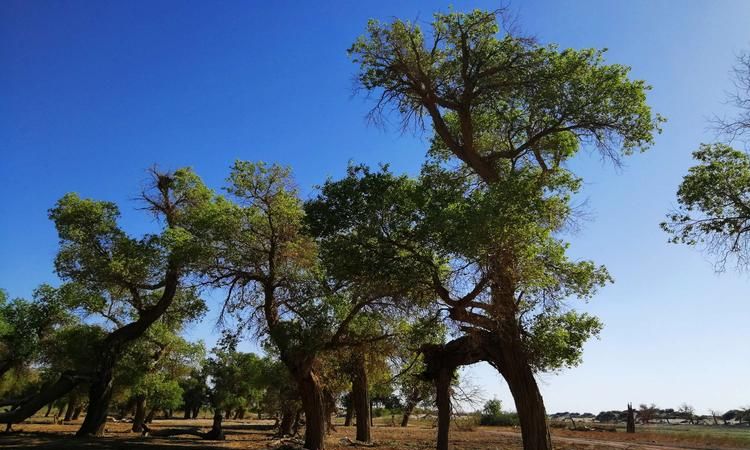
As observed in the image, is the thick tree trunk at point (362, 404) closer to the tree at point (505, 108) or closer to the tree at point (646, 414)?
the tree at point (505, 108)

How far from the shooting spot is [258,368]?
1515 inches

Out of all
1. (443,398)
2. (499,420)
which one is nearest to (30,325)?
(443,398)

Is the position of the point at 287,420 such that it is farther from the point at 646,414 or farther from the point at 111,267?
the point at 646,414

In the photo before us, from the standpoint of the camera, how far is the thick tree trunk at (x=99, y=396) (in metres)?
23.0

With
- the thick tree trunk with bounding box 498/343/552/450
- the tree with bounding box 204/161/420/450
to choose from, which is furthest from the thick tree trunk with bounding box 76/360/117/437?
the thick tree trunk with bounding box 498/343/552/450

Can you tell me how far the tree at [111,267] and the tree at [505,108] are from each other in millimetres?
10397

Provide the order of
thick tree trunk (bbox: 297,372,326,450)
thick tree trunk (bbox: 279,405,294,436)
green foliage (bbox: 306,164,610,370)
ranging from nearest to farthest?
green foliage (bbox: 306,164,610,370)
thick tree trunk (bbox: 297,372,326,450)
thick tree trunk (bbox: 279,405,294,436)

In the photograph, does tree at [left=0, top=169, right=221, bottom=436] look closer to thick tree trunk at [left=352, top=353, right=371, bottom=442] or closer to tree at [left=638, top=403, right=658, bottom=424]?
thick tree trunk at [left=352, top=353, right=371, bottom=442]

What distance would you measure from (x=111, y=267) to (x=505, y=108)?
17269 millimetres

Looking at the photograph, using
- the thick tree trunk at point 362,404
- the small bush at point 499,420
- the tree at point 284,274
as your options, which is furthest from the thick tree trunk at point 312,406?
the small bush at point 499,420

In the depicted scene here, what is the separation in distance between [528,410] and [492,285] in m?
3.48

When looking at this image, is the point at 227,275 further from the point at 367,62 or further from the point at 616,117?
the point at 616,117

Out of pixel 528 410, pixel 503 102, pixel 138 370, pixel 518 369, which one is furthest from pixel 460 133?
pixel 138 370

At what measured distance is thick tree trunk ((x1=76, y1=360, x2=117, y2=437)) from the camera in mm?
23031
